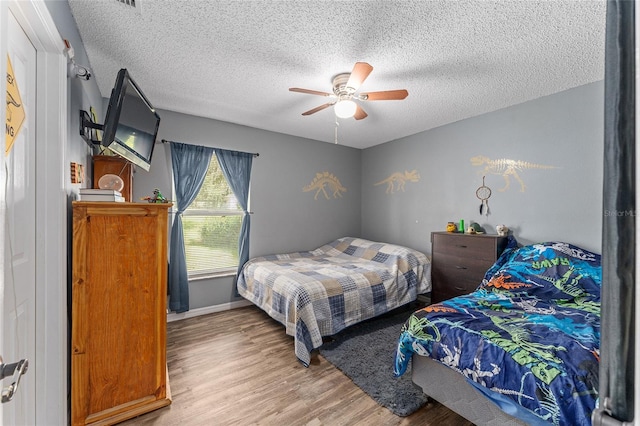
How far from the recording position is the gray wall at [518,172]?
Result: 2.52m

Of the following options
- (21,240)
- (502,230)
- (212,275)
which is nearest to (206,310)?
(212,275)

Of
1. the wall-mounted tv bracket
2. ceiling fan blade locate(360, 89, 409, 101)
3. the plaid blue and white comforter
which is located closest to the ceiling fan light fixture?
ceiling fan blade locate(360, 89, 409, 101)

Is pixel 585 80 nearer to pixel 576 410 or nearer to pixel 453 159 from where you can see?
pixel 453 159

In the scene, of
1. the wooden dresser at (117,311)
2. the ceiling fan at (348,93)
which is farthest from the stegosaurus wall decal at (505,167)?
the wooden dresser at (117,311)

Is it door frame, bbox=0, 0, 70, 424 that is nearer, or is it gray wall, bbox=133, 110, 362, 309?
door frame, bbox=0, 0, 70, 424

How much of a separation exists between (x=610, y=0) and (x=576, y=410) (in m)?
Result: 1.54

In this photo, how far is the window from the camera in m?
3.40

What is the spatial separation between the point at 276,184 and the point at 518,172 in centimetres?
300

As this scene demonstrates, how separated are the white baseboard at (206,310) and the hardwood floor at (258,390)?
381mm

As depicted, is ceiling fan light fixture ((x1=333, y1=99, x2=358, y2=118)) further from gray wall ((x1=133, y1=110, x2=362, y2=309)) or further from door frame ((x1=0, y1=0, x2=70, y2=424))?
gray wall ((x1=133, y1=110, x2=362, y2=309))

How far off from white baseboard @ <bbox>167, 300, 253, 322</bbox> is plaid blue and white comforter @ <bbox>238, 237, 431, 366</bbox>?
26 cm

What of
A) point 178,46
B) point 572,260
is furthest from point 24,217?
point 572,260

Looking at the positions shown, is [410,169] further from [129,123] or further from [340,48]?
[129,123]

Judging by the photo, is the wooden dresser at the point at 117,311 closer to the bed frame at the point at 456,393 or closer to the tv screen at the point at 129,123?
the tv screen at the point at 129,123
